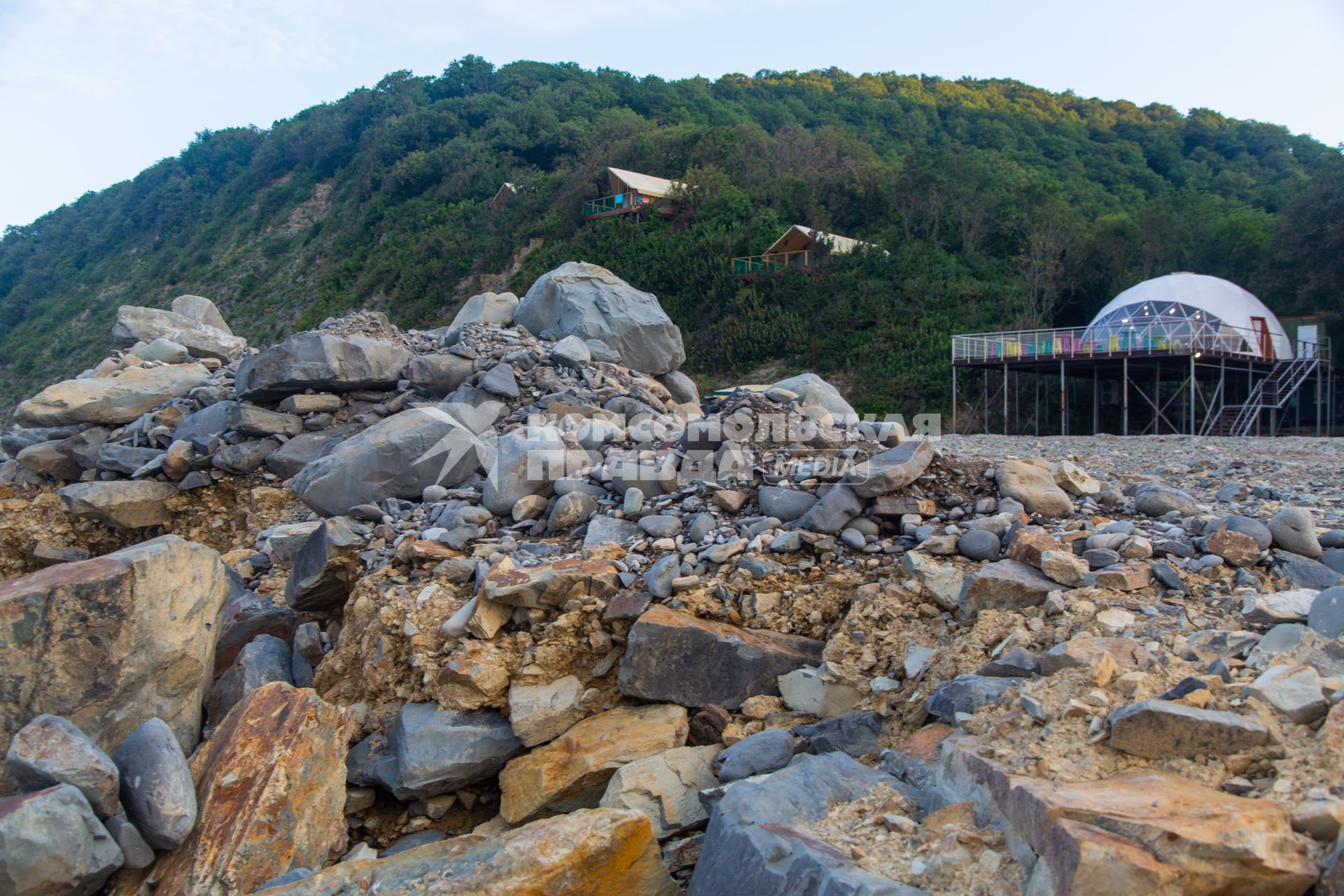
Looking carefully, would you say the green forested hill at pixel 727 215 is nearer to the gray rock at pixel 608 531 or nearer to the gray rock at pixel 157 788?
the gray rock at pixel 608 531

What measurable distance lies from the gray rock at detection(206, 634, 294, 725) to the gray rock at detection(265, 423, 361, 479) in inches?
125

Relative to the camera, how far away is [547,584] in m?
3.95

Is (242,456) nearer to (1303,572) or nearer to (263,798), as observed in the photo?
(263,798)

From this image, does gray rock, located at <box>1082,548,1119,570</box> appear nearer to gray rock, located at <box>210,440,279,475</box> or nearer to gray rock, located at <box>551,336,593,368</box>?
gray rock, located at <box>551,336,593,368</box>

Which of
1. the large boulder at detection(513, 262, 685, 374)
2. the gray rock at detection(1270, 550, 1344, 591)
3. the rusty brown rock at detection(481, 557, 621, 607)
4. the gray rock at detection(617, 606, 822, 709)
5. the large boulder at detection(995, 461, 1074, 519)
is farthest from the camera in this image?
the large boulder at detection(513, 262, 685, 374)

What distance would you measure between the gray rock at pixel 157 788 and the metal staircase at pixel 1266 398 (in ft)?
61.2

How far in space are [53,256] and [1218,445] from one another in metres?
61.0

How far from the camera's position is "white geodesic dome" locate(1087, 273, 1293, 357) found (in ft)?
62.4

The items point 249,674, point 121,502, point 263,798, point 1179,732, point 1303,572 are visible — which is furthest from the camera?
point 121,502

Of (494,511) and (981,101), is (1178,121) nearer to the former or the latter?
(981,101)

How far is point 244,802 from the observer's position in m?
3.14

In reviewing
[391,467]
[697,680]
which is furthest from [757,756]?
[391,467]

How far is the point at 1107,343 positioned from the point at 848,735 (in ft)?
52.5

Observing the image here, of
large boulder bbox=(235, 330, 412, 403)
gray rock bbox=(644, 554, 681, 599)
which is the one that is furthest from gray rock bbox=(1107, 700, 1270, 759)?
large boulder bbox=(235, 330, 412, 403)
